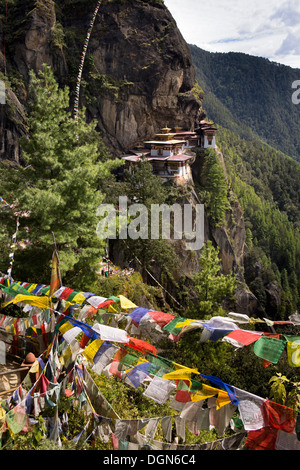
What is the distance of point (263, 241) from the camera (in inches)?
3529

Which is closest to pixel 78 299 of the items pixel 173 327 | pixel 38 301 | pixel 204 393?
pixel 38 301

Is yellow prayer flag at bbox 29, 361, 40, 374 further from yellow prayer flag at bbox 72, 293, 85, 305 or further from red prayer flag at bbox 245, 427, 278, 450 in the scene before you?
red prayer flag at bbox 245, 427, 278, 450

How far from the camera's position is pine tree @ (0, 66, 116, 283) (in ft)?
39.9

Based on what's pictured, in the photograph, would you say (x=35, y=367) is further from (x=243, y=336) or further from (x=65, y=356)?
(x=243, y=336)

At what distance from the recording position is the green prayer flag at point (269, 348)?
5723 millimetres

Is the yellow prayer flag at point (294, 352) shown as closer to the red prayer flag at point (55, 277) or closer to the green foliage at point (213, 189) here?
the red prayer flag at point (55, 277)

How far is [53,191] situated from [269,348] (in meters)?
8.98

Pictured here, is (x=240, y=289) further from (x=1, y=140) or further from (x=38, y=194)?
(x=38, y=194)

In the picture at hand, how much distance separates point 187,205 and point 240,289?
15.5 meters

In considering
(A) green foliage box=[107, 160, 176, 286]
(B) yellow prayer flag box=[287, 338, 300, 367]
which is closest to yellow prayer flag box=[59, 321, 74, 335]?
(B) yellow prayer flag box=[287, 338, 300, 367]

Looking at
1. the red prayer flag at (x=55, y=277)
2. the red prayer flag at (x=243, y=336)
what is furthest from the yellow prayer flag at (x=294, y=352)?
the red prayer flag at (x=55, y=277)

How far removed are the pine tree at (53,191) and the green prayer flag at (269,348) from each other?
7.62m

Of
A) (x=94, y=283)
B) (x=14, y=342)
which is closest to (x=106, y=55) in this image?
(x=94, y=283)

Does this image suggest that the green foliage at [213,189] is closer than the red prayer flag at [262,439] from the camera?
No
